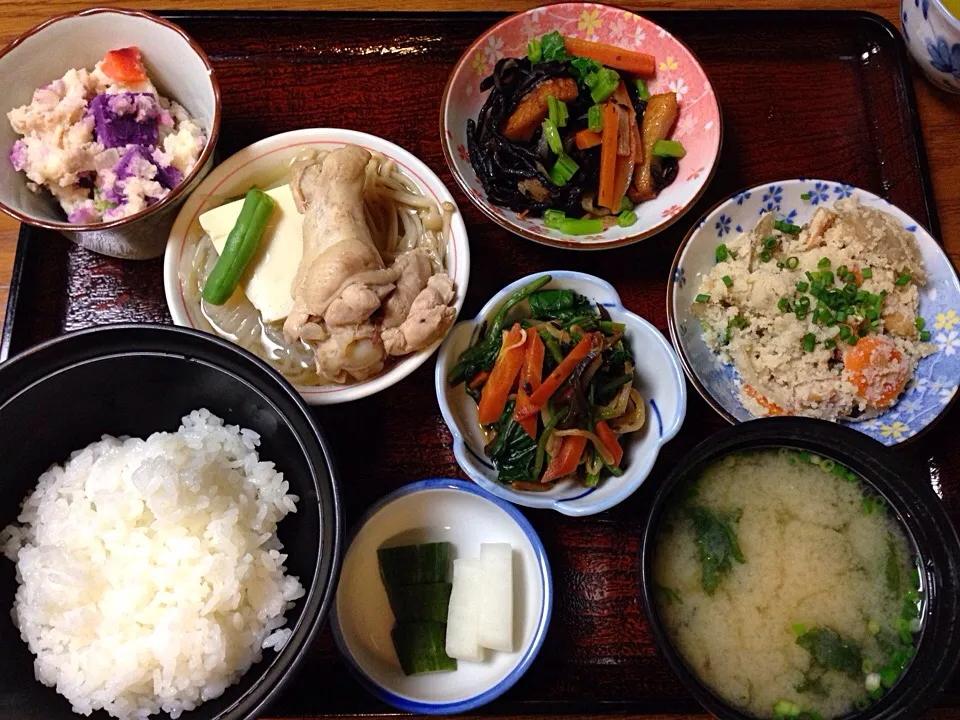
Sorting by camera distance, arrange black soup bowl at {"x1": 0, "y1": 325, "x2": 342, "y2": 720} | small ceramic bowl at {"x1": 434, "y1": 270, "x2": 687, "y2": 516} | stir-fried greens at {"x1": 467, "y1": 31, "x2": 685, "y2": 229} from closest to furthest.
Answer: black soup bowl at {"x1": 0, "y1": 325, "x2": 342, "y2": 720} → small ceramic bowl at {"x1": 434, "y1": 270, "x2": 687, "y2": 516} → stir-fried greens at {"x1": 467, "y1": 31, "x2": 685, "y2": 229}

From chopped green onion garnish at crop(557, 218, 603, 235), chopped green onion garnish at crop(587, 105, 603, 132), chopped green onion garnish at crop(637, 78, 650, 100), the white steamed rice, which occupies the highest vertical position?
chopped green onion garnish at crop(637, 78, 650, 100)

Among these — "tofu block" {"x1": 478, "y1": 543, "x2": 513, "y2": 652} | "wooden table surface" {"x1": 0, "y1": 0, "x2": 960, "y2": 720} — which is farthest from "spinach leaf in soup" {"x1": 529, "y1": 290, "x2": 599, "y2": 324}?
"wooden table surface" {"x1": 0, "y1": 0, "x2": 960, "y2": 720}

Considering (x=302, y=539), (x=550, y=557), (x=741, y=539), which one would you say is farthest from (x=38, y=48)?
(x=741, y=539)

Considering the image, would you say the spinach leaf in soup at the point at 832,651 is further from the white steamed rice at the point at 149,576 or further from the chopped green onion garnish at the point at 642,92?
the chopped green onion garnish at the point at 642,92

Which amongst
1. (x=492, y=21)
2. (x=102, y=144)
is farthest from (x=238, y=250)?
(x=492, y=21)

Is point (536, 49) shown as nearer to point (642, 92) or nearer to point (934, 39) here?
point (642, 92)

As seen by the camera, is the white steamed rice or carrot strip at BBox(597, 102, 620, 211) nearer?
the white steamed rice

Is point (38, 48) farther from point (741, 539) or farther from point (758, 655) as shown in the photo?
point (758, 655)

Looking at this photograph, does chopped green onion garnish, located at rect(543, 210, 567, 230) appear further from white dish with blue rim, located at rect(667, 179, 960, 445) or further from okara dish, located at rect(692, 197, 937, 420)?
okara dish, located at rect(692, 197, 937, 420)
